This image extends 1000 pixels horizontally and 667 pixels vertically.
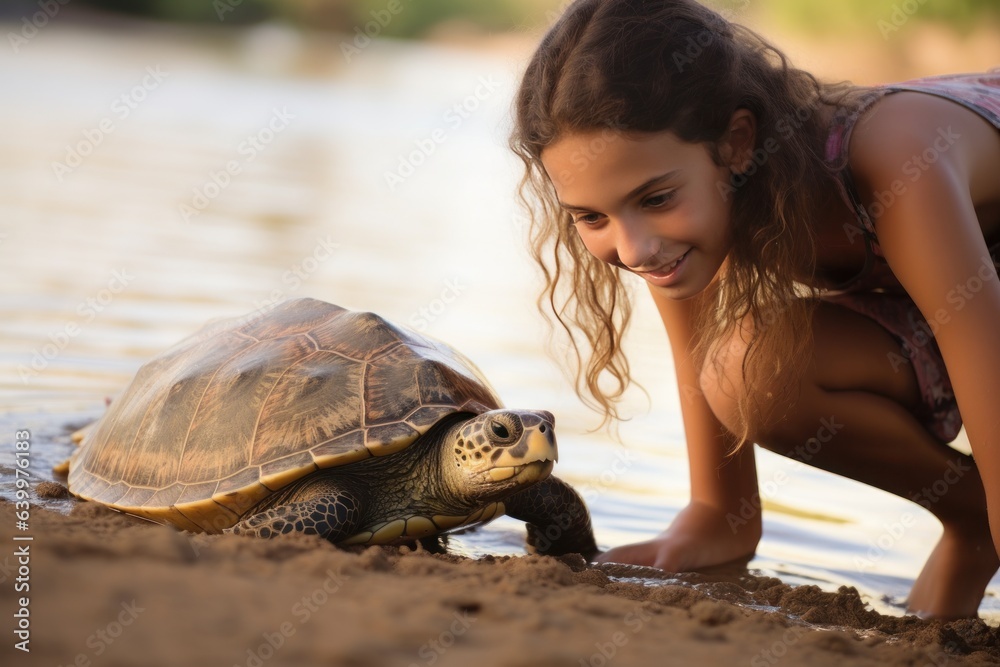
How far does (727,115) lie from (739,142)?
0.09 m

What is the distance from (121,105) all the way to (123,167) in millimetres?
3559

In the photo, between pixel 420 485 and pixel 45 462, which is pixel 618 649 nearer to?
pixel 420 485

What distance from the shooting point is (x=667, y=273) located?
2.42m

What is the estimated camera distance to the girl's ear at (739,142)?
96.0 inches

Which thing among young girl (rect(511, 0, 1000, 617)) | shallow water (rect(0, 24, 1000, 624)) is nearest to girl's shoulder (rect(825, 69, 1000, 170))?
young girl (rect(511, 0, 1000, 617))

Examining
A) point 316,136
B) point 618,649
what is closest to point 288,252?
point 618,649

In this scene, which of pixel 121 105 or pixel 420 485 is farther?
pixel 121 105

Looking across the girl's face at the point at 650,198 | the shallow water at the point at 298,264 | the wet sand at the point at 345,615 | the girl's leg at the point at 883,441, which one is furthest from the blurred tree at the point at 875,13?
the wet sand at the point at 345,615

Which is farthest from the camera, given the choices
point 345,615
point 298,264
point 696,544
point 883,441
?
point 298,264

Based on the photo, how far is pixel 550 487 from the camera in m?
2.93

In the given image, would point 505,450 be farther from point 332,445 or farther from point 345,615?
point 345,615

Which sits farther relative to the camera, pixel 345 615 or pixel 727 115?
pixel 727 115

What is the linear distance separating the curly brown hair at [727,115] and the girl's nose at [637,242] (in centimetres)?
21

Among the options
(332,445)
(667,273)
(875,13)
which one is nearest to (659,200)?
(667,273)
